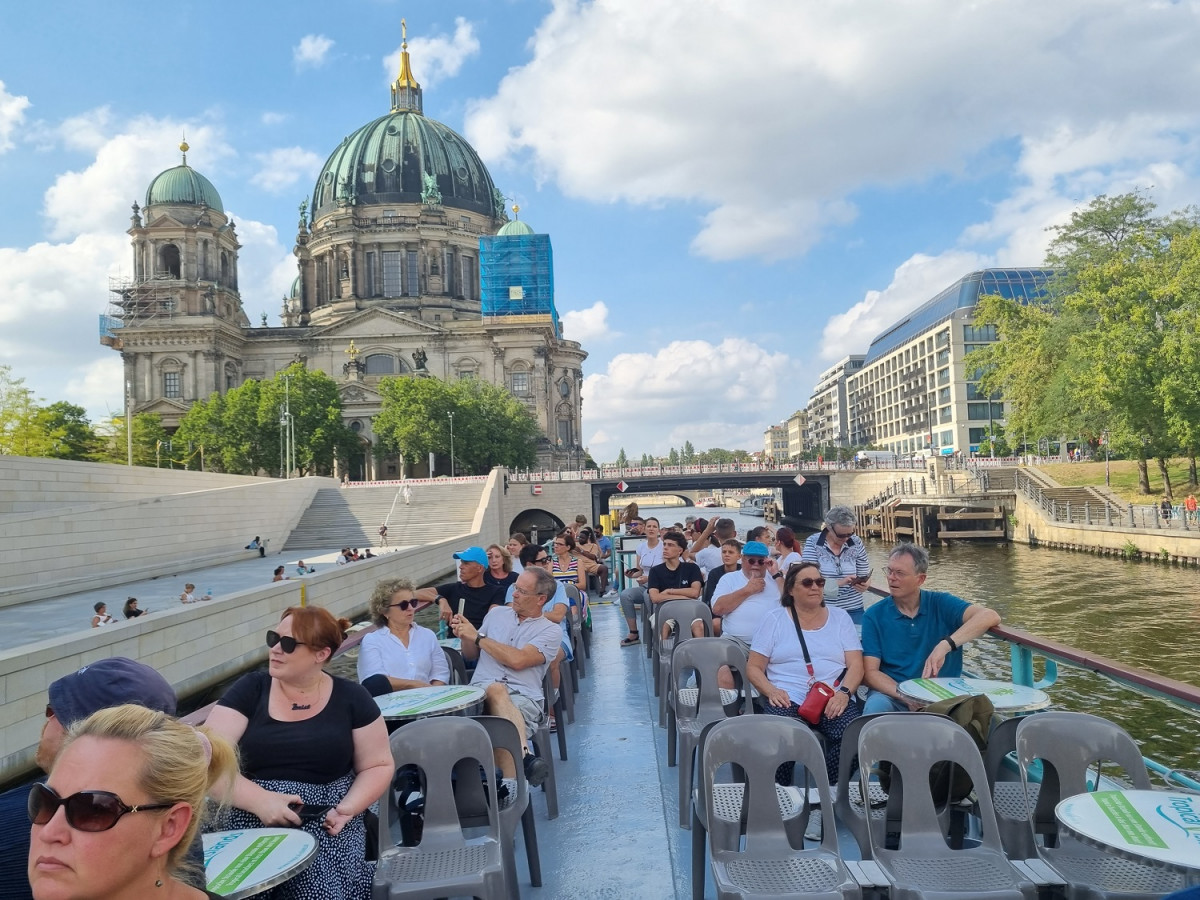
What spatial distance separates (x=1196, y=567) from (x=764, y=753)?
93.2ft

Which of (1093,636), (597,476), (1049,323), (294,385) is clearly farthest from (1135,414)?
(294,385)

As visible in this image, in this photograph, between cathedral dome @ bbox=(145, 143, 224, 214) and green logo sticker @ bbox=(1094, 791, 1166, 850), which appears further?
cathedral dome @ bbox=(145, 143, 224, 214)

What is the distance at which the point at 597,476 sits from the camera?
192 feet

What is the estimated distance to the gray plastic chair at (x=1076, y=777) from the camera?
10.6ft

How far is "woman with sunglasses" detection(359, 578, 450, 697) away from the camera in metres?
5.41

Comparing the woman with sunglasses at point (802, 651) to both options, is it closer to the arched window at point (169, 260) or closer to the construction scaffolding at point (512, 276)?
the arched window at point (169, 260)

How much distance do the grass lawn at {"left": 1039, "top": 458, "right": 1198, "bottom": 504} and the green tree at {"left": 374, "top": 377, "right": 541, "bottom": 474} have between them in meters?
36.3

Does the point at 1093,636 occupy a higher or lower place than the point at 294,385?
lower

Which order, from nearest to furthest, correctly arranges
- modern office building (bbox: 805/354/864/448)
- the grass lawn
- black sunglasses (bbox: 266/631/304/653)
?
1. black sunglasses (bbox: 266/631/304/653)
2. the grass lawn
3. modern office building (bbox: 805/354/864/448)

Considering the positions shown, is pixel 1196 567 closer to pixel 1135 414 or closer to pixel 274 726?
pixel 1135 414

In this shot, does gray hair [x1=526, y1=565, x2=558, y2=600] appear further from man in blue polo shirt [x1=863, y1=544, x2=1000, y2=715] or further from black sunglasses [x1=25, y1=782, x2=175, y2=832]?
black sunglasses [x1=25, y1=782, x2=175, y2=832]

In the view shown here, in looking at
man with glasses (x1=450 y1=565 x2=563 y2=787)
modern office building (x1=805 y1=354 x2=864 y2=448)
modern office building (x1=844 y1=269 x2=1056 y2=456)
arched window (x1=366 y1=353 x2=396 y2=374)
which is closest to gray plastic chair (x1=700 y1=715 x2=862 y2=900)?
man with glasses (x1=450 y1=565 x2=563 y2=787)

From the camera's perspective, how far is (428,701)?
4.72m

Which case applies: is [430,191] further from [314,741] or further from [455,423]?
[314,741]
